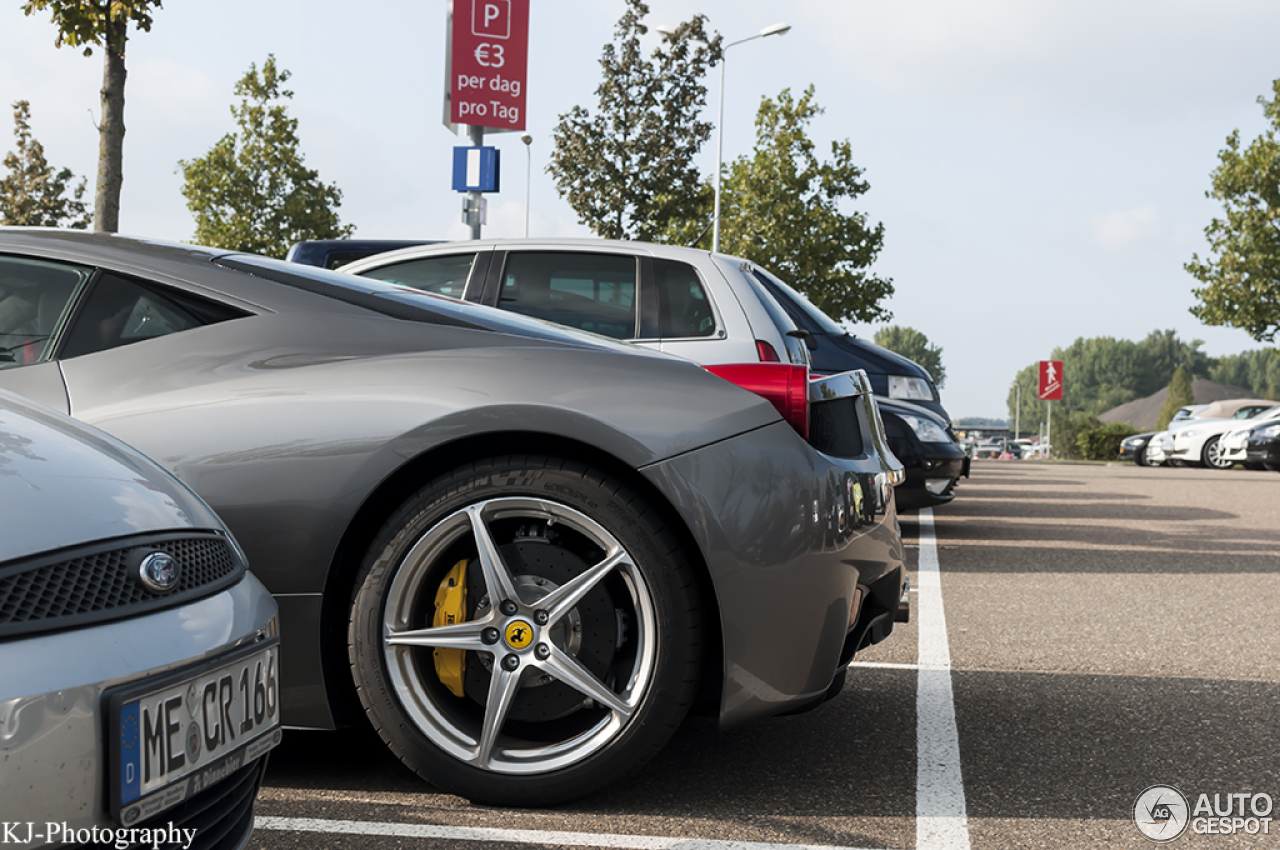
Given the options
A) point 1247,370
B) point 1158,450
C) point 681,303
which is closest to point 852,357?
point 681,303

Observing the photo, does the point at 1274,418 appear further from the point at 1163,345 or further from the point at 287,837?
the point at 1163,345

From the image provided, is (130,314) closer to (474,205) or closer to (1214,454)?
(474,205)

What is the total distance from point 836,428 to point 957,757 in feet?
3.31

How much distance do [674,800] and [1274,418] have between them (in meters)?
22.6

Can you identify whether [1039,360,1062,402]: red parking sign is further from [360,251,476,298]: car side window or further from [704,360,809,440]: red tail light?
[704,360,809,440]: red tail light

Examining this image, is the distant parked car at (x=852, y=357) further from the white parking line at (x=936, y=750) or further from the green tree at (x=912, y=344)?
the green tree at (x=912, y=344)

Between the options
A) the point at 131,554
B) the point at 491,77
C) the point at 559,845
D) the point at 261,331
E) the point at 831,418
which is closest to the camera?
the point at 131,554

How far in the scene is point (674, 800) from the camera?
281 cm

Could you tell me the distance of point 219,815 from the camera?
1.89m

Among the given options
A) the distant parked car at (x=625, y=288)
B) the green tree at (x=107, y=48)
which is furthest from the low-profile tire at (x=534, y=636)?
the green tree at (x=107, y=48)

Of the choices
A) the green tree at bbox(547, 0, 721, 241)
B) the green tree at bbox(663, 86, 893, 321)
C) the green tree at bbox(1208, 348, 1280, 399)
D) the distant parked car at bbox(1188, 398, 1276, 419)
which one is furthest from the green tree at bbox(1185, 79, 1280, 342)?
the green tree at bbox(1208, 348, 1280, 399)

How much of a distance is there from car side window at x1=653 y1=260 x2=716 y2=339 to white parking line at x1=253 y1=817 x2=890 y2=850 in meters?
4.01

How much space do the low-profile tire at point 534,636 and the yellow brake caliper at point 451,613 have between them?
0.07 ft

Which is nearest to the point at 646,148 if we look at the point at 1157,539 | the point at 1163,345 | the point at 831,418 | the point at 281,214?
the point at 281,214
